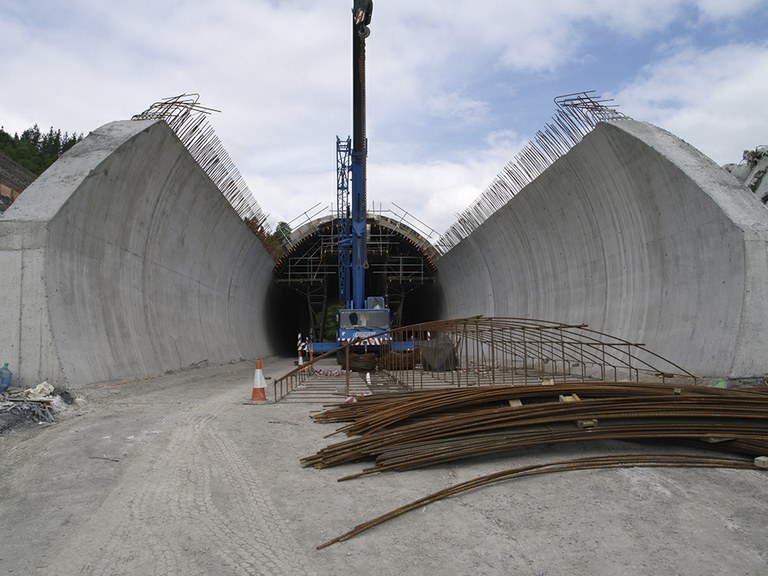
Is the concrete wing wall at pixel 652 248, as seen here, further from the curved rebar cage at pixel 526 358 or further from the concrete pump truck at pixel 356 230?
the concrete pump truck at pixel 356 230

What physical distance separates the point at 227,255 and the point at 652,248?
12.4 m

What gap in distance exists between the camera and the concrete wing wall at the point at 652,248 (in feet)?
26.2

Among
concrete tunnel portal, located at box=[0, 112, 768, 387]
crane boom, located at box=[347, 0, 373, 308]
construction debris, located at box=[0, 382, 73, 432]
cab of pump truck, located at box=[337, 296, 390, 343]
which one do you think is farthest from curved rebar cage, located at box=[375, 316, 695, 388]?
crane boom, located at box=[347, 0, 373, 308]

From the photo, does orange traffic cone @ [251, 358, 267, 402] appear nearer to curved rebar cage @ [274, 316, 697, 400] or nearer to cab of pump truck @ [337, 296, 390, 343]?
curved rebar cage @ [274, 316, 697, 400]

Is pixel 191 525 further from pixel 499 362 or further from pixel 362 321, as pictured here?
pixel 362 321

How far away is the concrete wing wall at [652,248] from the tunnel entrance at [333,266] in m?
10.8

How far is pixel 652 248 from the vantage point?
10367 mm

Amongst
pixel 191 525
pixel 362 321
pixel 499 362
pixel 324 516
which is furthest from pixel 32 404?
pixel 362 321

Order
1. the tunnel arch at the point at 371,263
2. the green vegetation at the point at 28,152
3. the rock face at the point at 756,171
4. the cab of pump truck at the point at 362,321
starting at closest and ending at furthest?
the rock face at the point at 756,171 < the cab of pump truck at the point at 362,321 < the tunnel arch at the point at 371,263 < the green vegetation at the point at 28,152

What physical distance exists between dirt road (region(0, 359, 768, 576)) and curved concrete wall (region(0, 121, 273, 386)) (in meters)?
2.67

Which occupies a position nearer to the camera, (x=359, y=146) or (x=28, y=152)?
(x=359, y=146)

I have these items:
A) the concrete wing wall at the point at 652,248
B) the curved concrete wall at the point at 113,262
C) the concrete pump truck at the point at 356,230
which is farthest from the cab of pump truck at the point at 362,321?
the concrete wing wall at the point at 652,248

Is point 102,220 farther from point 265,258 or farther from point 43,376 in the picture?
point 265,258

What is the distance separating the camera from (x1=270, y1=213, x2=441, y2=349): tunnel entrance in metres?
26.4
